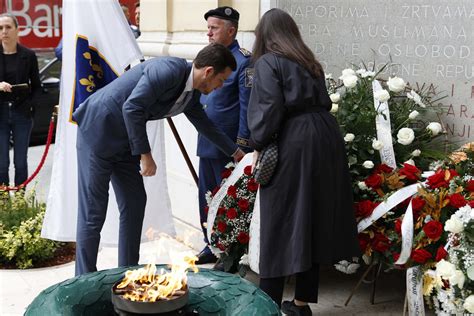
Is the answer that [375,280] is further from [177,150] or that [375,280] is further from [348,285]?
[177,150]

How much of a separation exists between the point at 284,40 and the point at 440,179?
45.6 inches

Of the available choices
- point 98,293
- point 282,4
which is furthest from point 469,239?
point 282,4

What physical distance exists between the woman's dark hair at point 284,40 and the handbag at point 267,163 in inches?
18.6

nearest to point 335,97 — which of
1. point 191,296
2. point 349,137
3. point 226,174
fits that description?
point 349,137

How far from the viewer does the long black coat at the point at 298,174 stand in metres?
4.00

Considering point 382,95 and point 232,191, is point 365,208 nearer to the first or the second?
point 382,95

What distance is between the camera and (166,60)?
4.27m

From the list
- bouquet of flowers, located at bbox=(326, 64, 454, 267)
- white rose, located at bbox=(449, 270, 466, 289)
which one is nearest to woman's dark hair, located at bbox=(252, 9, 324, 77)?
Answer: bouquet of flowers, located at bbox=(326, 64, 454, 267)

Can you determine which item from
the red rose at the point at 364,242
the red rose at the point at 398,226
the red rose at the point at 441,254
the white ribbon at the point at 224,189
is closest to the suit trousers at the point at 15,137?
the white ribbon at the point at 224,189

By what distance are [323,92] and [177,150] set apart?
114 inches

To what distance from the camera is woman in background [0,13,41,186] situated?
23.0 ft

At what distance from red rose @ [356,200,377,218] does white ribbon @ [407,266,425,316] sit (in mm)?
441

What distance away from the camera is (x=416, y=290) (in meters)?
4.04

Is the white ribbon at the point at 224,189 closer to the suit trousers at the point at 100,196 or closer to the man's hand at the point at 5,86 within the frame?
the suit trousers at the point at 100,196
